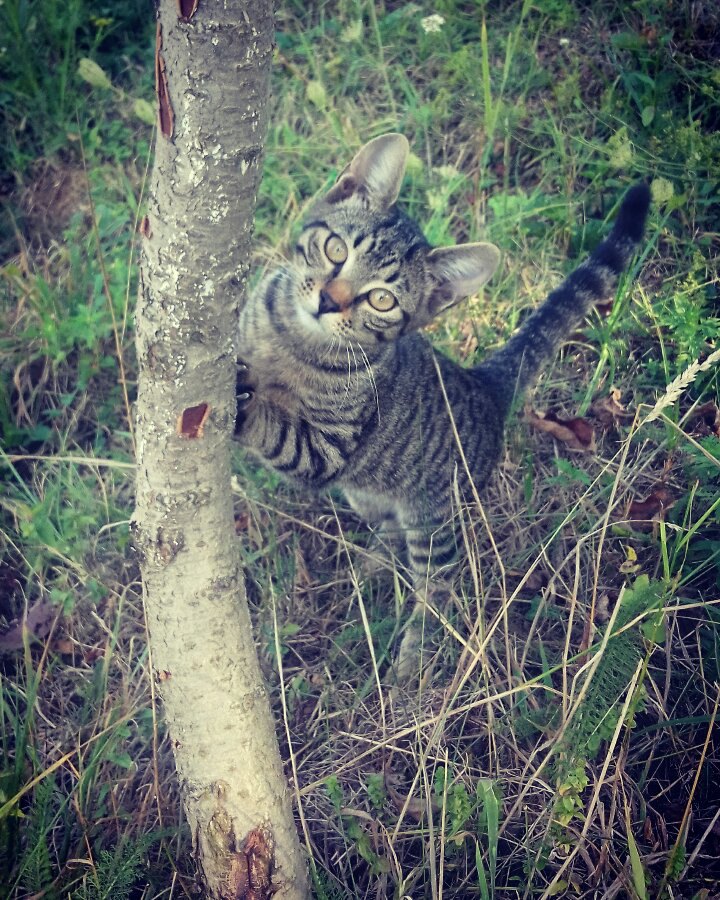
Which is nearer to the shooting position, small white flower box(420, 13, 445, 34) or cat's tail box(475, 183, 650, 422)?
cat's tail box(475, 183, 650, 422)

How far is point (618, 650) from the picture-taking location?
5.92ft

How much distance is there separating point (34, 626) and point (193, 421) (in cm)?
121

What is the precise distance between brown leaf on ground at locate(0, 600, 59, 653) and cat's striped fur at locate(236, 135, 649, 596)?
86 cm

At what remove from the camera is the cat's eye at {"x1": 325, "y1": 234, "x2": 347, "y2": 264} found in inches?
99.0

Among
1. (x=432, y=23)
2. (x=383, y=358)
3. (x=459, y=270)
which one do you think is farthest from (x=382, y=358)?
(x=432, y=23)

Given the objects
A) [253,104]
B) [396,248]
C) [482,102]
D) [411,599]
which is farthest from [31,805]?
[482,102]

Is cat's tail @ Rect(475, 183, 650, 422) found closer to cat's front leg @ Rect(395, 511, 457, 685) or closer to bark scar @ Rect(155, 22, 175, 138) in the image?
cat's front leg @ Rect(395, 511, 457, 685)

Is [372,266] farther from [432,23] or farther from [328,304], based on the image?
[432,23]

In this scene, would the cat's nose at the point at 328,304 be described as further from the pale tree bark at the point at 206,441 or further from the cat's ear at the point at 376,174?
the pale tree bark at the point at 206,441

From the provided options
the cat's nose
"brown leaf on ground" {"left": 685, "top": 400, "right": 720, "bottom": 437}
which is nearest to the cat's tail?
"brown leaf on ground" {"left": 685, "top": 400, "right": 720, "bottom": 437}

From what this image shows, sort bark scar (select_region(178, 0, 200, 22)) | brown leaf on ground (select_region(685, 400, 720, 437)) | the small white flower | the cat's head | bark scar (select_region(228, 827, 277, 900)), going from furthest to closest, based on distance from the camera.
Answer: the small white flower → brown leaf on ground (select_region(685, 400, 720, 437)) → the cat's head → bark scar (select_region(228, 827, 277, 900)) → bark scar (select_region(178, 0, 200, 22))

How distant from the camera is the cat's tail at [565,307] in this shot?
272 cm

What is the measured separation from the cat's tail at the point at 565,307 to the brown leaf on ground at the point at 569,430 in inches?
5.9

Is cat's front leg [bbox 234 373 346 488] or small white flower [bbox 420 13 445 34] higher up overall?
small white flower [bbox 420 13 445 34]
